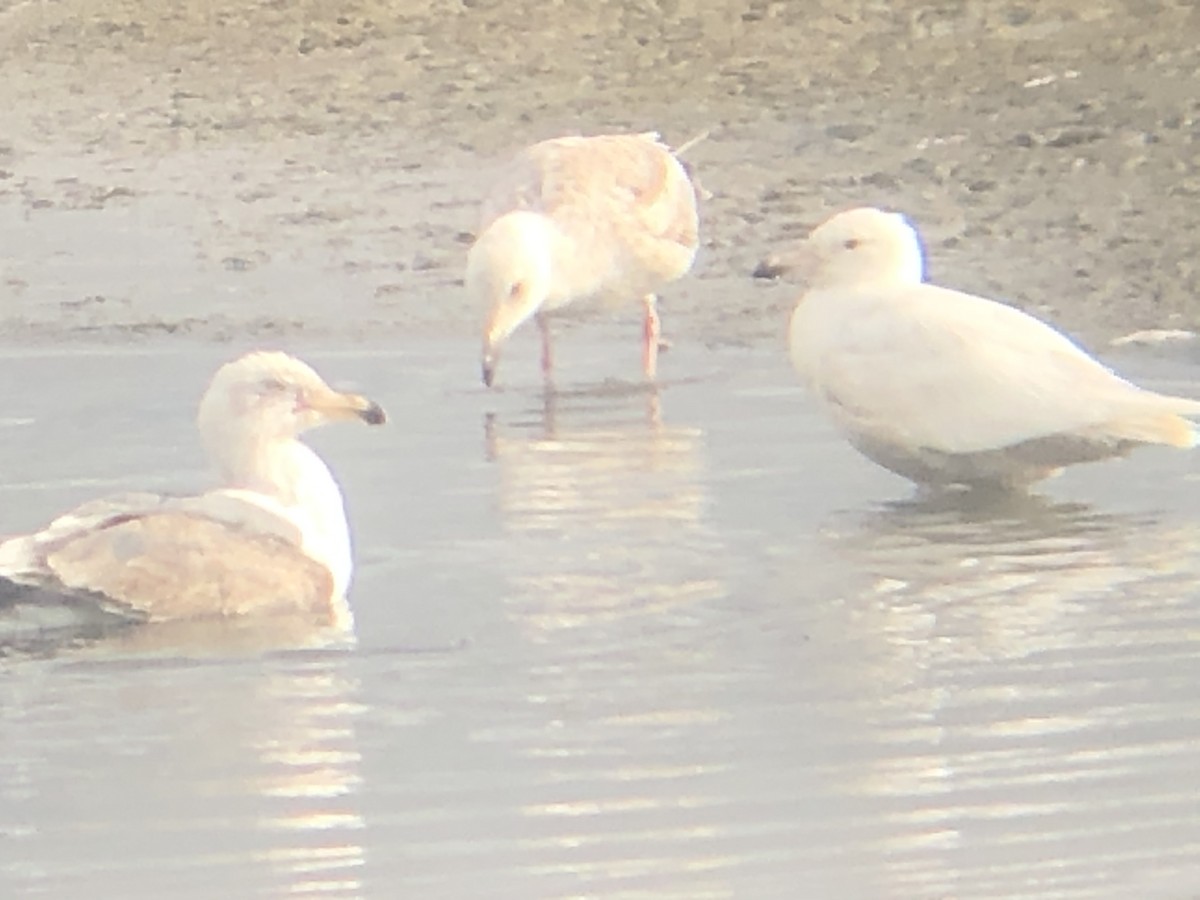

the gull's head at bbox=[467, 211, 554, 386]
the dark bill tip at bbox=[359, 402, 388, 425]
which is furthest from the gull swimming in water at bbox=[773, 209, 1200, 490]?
the gull's head at bbox=[467, 211, 554, 386]

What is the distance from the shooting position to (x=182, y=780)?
7.07 metres

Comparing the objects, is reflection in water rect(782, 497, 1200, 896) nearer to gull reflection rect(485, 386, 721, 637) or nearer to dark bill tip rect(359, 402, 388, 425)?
gull reflection rect(485, 386, 721, 637)

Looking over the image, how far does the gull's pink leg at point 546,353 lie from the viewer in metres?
12.7

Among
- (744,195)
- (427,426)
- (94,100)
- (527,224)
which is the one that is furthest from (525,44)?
(427,426)

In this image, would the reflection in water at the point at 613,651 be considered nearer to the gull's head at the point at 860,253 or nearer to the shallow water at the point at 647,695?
the shallow water at the point at 647,695

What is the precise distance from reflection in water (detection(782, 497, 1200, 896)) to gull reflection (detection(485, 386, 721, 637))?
0.47 m

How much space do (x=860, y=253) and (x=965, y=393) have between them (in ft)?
2.55

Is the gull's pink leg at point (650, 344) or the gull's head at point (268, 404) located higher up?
the gull's head at point (268, 404)

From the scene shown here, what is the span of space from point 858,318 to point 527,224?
8.31 ft

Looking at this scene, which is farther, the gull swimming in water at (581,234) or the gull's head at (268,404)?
the gull swimming in water at (581,234)

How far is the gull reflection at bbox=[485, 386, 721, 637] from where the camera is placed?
8719mm

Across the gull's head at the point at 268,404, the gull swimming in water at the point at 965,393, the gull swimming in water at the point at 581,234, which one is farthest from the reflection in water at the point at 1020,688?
the gull swimming in water at the point at 581,234

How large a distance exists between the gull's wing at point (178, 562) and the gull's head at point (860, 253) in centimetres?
263

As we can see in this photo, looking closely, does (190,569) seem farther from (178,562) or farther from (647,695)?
(647,695)
